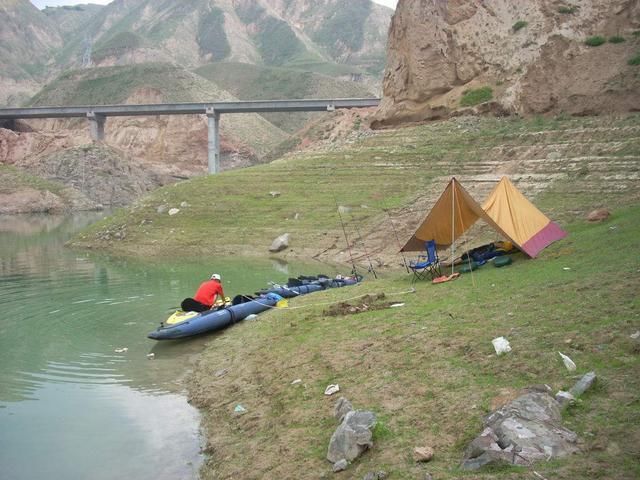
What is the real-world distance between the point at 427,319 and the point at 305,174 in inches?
1264

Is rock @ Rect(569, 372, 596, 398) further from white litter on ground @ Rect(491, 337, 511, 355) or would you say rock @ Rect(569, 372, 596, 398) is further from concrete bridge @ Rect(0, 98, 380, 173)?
concrete bridge @ Rect(0, 98, 380, 173)

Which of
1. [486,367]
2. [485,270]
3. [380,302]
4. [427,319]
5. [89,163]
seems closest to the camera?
[486,367]

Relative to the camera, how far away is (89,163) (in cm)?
8919

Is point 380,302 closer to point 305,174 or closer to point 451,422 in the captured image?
point 451,422

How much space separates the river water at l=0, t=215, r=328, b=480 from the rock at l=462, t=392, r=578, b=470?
4305 mm

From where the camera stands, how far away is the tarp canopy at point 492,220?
1758 centimetres

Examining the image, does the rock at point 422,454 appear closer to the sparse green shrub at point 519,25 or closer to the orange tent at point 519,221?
the orange tent at point 519,221

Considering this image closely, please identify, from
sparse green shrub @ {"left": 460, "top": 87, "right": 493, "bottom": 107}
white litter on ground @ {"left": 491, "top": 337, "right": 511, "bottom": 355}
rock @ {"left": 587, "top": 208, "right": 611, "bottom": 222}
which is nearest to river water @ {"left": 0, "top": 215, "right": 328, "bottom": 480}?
white litter on ground @ {"left": 491, "top": 337, "right": 511, "bottom": 355}

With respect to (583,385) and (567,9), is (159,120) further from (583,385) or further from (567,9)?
(583,385)

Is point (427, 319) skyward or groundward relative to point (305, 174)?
groundward

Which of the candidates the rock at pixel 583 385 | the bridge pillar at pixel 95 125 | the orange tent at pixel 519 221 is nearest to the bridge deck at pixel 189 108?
the bridge pillar at pixel 95 125

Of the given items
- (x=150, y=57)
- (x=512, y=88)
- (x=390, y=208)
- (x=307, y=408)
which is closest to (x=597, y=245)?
(x=307, y=408)

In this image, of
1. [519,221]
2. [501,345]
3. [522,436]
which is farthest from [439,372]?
[519,221]

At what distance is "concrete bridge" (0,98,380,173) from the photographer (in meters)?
85.4
